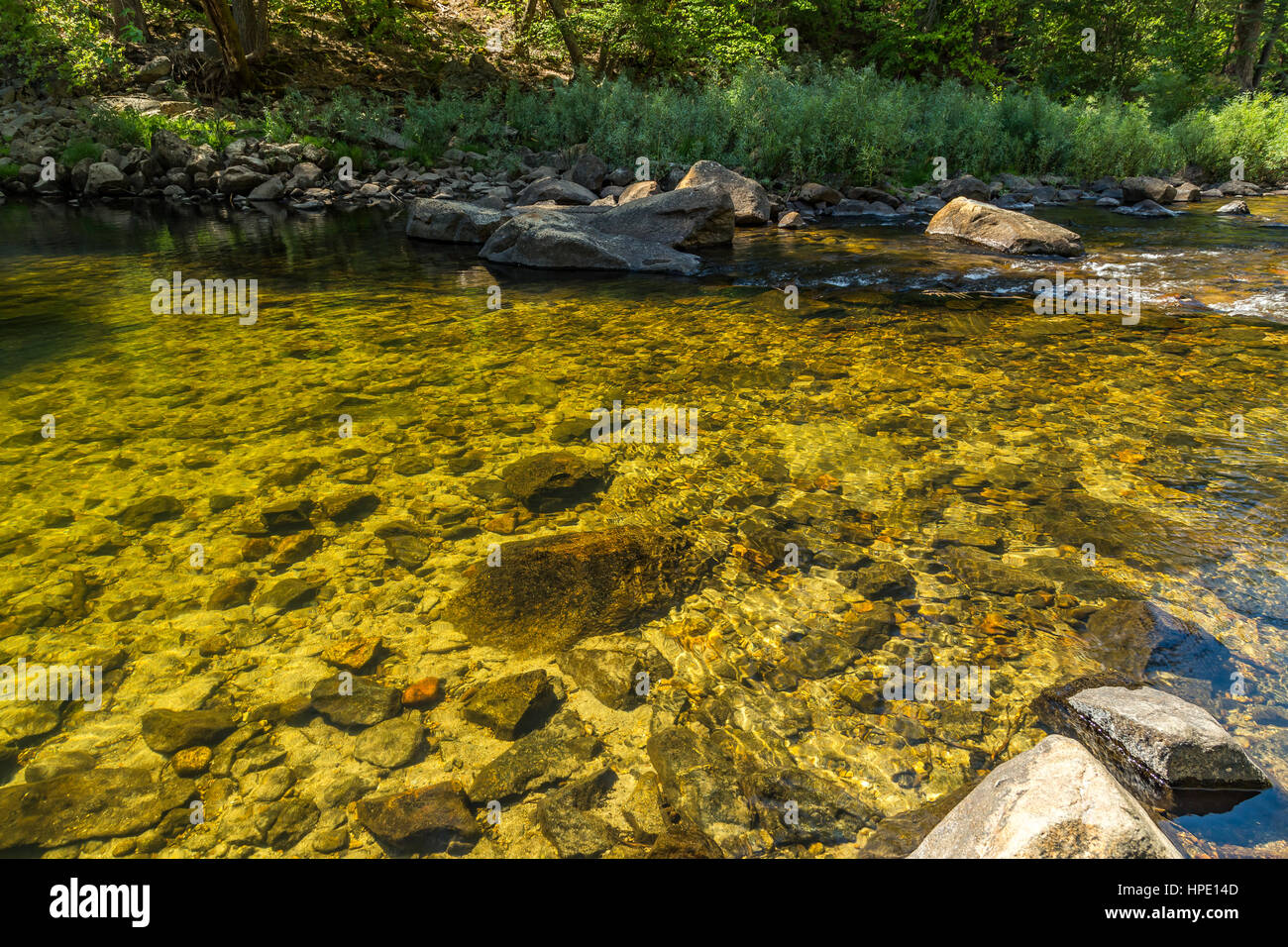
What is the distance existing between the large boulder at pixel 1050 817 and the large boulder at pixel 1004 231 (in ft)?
34.0

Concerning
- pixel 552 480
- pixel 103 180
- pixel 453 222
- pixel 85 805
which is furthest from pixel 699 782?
pixel 103 180

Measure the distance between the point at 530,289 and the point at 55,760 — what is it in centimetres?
734

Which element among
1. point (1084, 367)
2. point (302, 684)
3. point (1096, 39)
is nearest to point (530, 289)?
point (1084, 367)

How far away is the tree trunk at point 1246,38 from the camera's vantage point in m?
25.0

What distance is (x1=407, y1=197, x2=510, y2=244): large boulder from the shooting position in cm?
1181

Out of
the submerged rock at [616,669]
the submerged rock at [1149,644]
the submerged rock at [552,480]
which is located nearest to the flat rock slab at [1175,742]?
the submerged rock at [1149,644]

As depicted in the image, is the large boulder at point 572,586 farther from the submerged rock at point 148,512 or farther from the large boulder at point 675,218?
the large boulder at point 675,218

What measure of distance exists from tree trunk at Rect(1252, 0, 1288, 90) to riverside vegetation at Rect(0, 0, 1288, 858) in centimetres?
2748

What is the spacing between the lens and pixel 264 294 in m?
8.42

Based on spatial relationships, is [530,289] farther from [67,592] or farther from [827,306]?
[67,592]

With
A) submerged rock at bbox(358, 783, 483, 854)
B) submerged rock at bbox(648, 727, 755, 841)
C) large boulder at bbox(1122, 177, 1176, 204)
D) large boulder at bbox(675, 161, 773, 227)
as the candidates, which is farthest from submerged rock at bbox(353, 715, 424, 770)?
large boulder at bbox(1122, 177, 1176, 204)

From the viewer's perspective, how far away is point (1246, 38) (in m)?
25.8

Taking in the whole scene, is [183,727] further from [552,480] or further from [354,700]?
[552,480]

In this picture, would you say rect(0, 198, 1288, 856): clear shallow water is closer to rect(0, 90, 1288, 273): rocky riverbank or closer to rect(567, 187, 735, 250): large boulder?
rect(567, 187, 735, 250): large boulder
